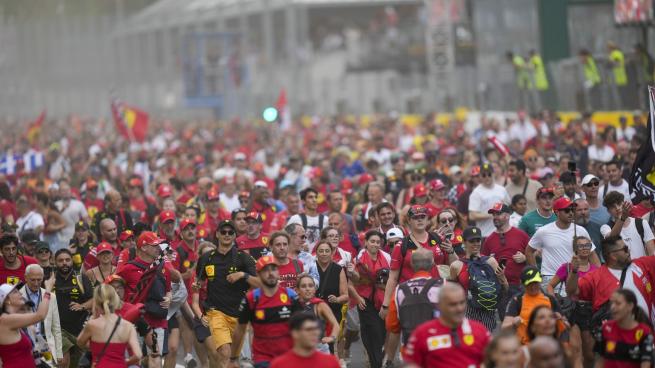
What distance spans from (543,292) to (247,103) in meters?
46.6

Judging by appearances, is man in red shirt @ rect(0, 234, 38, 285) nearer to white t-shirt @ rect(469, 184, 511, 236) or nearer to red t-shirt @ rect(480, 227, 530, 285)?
red t-shirt @ rect(480, 227, 530, 285)

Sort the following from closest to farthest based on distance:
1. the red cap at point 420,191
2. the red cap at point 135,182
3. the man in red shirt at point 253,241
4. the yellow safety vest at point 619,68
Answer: the man in red shirt at point 253,241
the red cap at point 420,191
the red cap at point 135,182
the yellow safety vest at point 619,68

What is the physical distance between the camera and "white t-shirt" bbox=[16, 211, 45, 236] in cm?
1820

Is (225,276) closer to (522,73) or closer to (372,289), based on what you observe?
(372,289)

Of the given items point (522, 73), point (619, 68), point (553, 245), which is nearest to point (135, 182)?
point (553, 245)

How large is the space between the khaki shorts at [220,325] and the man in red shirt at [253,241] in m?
1.22

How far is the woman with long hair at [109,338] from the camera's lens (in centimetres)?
1071

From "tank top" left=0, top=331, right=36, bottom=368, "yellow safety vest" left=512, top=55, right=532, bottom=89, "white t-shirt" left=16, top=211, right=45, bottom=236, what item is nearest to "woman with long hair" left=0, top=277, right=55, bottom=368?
"tank top" left=0, top=331, right=36, bottom=368

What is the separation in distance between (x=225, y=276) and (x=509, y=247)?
8.46 ft

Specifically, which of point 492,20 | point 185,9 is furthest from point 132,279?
point 185,9

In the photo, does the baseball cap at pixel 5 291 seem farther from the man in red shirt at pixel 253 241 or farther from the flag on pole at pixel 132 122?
the flag on pole at pixel 132 122

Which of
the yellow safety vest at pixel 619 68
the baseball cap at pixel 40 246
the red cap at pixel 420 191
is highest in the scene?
the yellow safety vest at pixel 619 68

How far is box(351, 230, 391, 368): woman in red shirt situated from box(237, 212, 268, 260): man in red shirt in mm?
958

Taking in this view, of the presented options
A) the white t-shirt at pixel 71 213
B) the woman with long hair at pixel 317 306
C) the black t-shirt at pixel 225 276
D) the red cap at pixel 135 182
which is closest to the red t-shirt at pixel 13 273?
the black t-shirt at pixel 225 276
